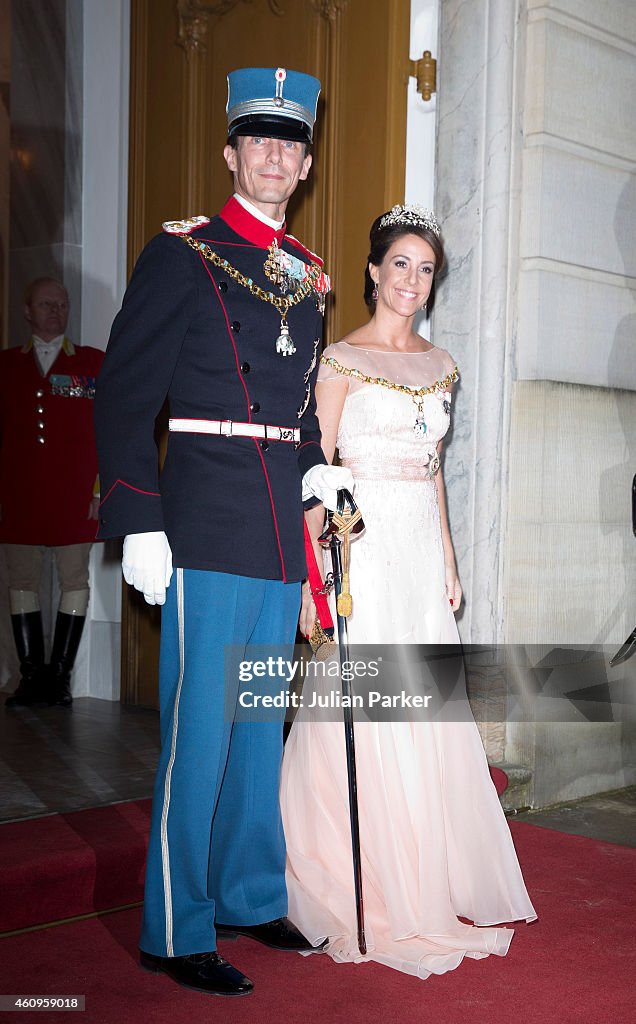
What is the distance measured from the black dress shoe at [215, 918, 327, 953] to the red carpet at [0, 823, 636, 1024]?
0.9 inches

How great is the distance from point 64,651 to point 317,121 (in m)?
2.23

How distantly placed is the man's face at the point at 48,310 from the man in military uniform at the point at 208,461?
2.40 metres

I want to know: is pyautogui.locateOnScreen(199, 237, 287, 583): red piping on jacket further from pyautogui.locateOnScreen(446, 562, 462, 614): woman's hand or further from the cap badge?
pyautogui.locateOnScreen(446, 562, 462, 614): woman's hand

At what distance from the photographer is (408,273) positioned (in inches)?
117

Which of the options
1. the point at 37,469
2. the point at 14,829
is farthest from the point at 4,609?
the point at 14,829

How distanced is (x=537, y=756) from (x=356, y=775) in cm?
142

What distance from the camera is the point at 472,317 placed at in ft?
12.3

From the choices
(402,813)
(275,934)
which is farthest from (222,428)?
(275,934)

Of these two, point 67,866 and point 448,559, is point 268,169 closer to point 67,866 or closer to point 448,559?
point 448,559

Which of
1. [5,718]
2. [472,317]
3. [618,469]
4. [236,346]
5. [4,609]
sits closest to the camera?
[236,346]

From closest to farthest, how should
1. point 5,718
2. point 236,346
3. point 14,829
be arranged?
point 236,346
point 14,829
point 5,718

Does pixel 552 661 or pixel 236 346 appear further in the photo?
pixel 552 661

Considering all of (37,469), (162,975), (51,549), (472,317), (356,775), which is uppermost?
(472,317)

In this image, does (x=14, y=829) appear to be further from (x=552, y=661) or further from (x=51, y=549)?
(x=51, y=549)
